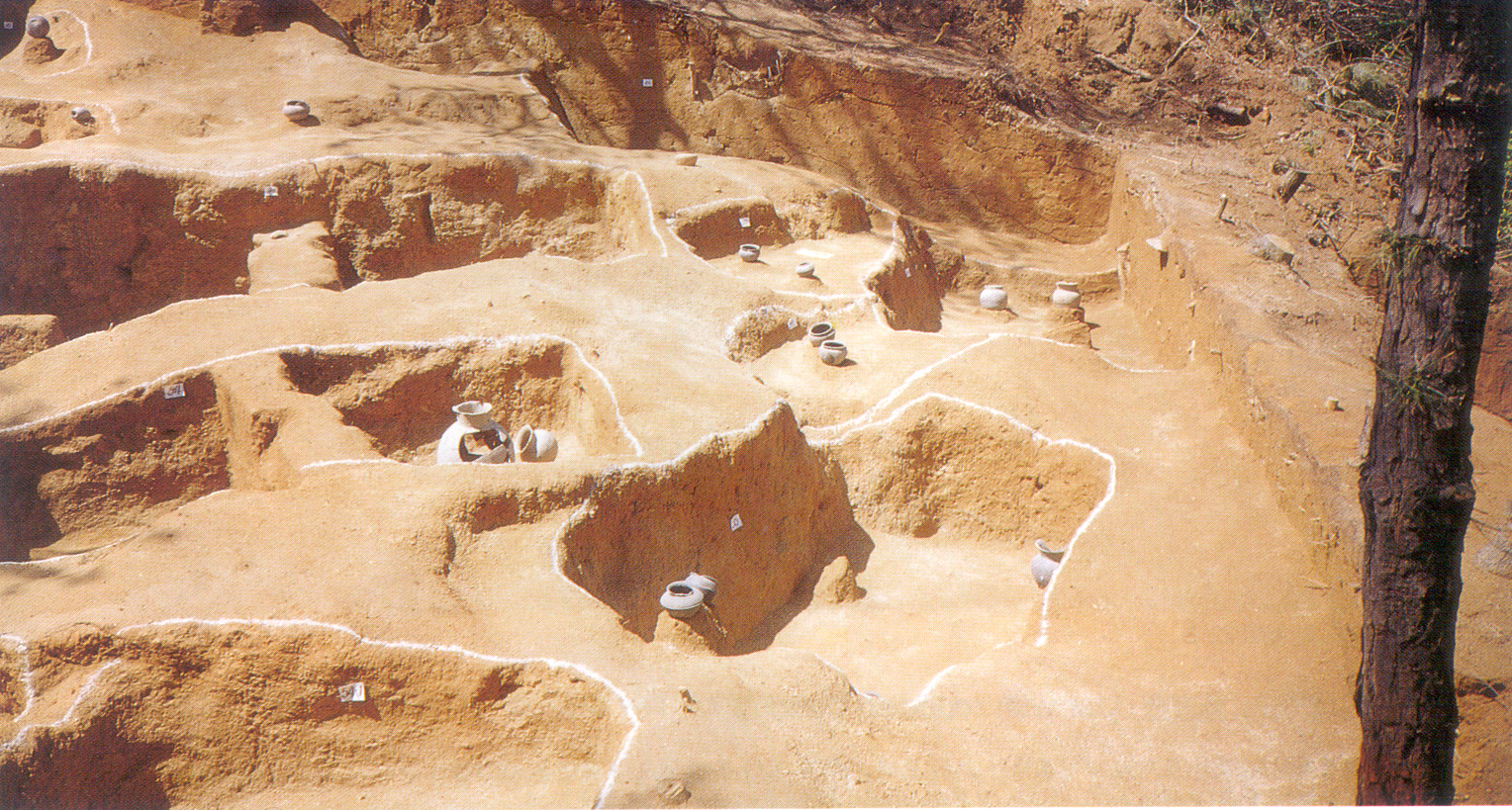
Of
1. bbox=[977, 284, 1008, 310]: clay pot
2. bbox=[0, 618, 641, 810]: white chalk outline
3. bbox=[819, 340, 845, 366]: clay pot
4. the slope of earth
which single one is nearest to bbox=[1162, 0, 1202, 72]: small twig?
the slope of earth

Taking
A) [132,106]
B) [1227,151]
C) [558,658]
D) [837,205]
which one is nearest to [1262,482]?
[558,658]

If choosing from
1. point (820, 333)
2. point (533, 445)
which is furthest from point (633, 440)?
point (820, 333)

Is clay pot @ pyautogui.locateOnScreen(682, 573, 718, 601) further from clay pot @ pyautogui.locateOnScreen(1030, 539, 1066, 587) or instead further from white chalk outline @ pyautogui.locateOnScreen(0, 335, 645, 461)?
clay pot @ pyautogui.locateOnScreen(1030, 539, 1066, 587)

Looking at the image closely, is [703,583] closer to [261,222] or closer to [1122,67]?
[261,222]

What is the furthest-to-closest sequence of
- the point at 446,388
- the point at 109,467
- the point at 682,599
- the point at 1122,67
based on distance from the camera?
the point at 1122,67 < the point at 446,388 < the point at 109,467 < the point at 682,599

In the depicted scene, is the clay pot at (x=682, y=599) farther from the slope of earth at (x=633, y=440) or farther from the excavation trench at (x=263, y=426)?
the excavation trench at (x=263, y=426)

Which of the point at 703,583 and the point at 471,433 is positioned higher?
the point at 471,433

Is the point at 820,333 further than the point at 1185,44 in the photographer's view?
No
